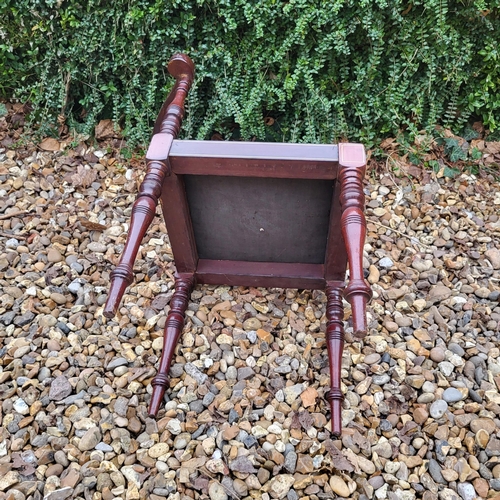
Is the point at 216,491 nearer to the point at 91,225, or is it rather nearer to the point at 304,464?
the point at 304,464

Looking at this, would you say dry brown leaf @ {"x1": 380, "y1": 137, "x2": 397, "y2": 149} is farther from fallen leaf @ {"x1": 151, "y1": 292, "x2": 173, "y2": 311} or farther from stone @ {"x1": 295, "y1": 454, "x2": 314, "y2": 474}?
stone @ {"x1": 295, "y1": 454, "x2": 314, "y2": 474}

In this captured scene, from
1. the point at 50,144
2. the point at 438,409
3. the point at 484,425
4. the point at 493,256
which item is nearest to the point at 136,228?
the point at 438,409

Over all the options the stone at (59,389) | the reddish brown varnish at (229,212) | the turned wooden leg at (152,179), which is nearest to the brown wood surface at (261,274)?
the reddish brown varnish at (229,212)

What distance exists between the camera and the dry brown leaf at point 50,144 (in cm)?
299

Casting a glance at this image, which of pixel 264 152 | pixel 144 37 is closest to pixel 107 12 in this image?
pixel 144 37

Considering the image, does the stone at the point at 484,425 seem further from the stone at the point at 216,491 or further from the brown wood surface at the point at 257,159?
the brown wood surface at the point at 257,159

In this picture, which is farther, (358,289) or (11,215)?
(11,215)

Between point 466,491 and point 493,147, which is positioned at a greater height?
point 493,147

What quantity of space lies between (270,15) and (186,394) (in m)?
1.84

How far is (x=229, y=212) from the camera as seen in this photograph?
6.16ft

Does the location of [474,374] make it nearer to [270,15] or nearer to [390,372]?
[390,372]

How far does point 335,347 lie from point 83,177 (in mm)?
1724

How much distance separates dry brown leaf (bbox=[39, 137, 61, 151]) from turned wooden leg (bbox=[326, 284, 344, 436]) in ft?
6.31

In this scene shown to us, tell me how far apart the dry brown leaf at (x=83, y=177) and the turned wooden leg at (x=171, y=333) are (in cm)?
108
